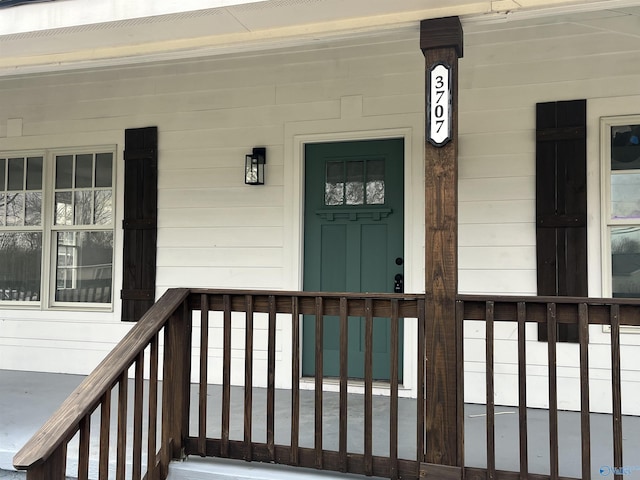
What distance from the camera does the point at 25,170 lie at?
16.6 feet

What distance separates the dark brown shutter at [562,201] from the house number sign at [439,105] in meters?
1.55

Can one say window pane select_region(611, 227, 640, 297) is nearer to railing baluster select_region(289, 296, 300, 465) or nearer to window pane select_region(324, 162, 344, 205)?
window pane select_region(324, 162, 344, 205)

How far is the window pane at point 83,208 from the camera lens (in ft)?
16.0

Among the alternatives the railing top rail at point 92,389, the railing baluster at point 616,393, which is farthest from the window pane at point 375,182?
the railing baluster at point 616,393

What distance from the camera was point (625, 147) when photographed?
3646 millimetres

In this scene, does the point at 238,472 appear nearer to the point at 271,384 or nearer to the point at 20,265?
the point at 271,384

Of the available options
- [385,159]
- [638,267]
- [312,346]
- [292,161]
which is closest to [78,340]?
[312,346]

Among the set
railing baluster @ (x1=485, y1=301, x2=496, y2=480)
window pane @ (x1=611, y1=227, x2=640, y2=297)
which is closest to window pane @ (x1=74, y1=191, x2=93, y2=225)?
railing baluster @ (x1=485, y1=301, x2=496, y2=480)

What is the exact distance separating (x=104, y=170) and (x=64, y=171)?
0.42 m

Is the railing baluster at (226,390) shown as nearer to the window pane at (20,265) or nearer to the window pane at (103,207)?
the window pane at (103,207)

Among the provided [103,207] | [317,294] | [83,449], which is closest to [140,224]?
[103,207]

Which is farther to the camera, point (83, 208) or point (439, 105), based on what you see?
point (83, 208)

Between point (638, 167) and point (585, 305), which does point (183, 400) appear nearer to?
point (585, 305)

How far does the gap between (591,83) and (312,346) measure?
2.74 m
